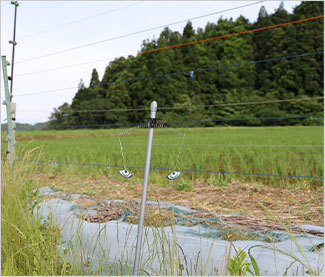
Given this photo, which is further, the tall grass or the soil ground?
the soil ground

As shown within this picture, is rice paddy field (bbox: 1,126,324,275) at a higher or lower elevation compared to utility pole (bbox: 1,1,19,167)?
lower

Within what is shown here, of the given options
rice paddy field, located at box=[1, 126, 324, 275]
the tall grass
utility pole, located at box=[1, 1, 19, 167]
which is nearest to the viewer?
the tall grass

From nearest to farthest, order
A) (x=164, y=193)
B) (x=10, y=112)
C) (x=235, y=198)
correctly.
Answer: (x=235, y=198) → (x=164, y=193) → (x=10, y=112)

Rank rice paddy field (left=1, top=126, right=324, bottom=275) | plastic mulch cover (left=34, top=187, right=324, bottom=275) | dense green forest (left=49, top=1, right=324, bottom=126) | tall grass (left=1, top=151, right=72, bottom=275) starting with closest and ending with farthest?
1. plastic mulch cover (left=34, top=187, right=324, bottom=275)
2. tall grass (left=1, top=151, right=72, bottom=275)
3. rice paddy field (left=1, top=126, right=324, bottom=275)
4. dense green forest (left=49, top=1, right=324, bottom=126)

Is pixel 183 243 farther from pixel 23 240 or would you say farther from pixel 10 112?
pixel 10 112

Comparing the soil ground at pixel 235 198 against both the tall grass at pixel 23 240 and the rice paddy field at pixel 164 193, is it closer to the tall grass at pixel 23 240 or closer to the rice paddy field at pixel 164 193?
the rice paddy field at pixel 164 193

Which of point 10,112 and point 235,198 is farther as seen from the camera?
point 10,112

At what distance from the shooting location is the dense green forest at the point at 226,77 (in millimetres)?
23281

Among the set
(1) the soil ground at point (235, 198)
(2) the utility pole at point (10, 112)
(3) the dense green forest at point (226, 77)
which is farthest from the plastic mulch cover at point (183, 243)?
(3) the dense green forest at point (226, 77)

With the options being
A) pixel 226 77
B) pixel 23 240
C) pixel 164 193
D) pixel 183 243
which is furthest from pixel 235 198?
pixel 226 77

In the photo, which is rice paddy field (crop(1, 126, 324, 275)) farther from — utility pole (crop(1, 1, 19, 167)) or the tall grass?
utility pole (crop(1, 1, 19, 167))

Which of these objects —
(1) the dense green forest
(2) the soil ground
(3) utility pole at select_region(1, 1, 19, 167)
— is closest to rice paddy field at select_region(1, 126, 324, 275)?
(2) the soil ground

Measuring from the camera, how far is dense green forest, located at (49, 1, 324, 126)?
76.4 feet

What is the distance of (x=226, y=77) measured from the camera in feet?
92.8
